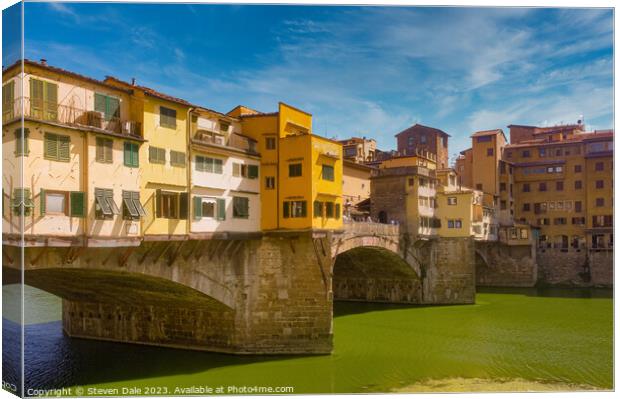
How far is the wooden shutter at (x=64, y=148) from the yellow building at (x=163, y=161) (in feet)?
10.3

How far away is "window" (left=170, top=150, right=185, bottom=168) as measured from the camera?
938 inches

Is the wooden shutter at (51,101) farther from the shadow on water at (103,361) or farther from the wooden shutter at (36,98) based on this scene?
the shadow on water at (103,361)

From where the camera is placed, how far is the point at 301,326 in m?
28.3

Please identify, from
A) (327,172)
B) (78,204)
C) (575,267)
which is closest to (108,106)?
(78,204)

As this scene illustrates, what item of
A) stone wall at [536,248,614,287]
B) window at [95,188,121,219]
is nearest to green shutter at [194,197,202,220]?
window at [95,188,121,219]

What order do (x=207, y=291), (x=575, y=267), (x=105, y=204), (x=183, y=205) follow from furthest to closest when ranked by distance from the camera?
(x=575, y=267) < (x=207, y=291) < (x=183, y=205) < (x=105, y=204)

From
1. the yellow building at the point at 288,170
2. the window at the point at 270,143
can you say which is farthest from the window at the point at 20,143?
the window at the point at 270,143

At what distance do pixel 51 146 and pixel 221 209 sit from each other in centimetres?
897

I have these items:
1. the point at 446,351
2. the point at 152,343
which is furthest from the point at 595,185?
the point at 152,343

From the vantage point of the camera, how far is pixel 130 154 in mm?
21578

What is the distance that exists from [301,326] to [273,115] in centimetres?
1038

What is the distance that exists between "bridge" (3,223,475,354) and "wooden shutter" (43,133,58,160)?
12.9ft

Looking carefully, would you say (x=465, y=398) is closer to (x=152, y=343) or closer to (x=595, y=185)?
(x=152, y=343)

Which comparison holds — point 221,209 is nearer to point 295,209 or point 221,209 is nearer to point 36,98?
point 295,209
